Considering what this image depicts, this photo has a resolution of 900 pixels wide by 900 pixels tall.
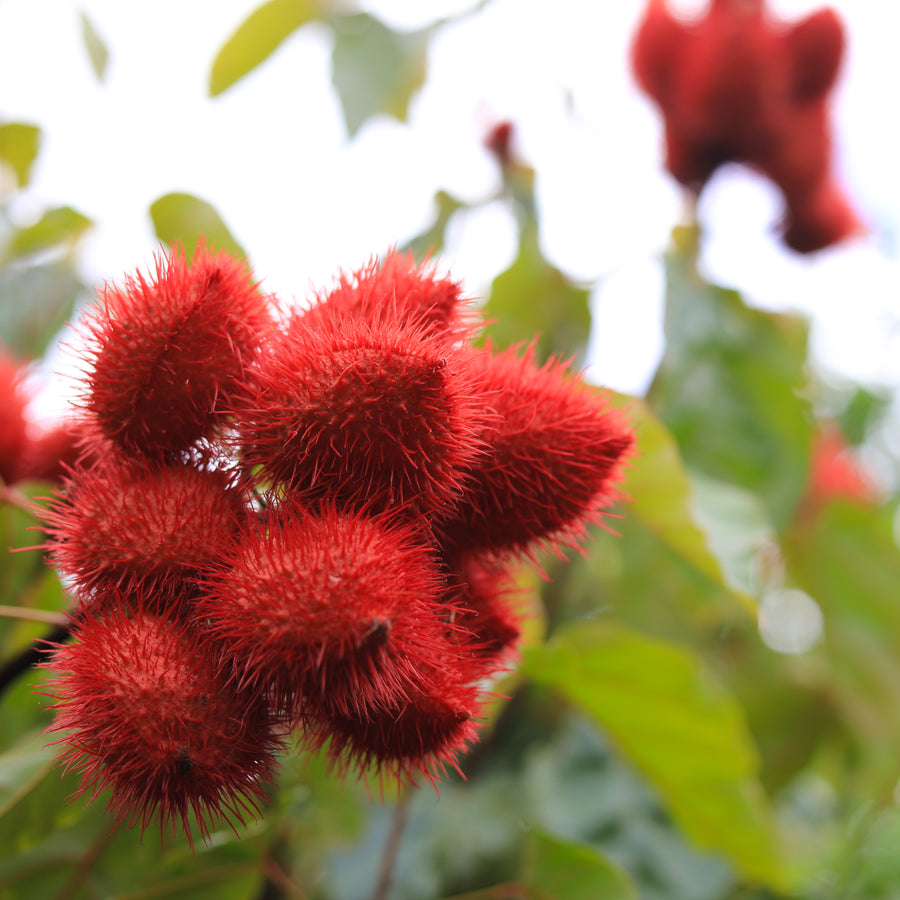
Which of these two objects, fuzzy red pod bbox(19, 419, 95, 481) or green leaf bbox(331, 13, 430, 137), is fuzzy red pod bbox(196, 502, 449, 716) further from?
green leaf bbox(331, 13, 430, 137)

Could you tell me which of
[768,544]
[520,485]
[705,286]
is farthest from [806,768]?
[520,485]

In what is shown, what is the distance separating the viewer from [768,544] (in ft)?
6.32

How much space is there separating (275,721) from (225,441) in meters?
0.22

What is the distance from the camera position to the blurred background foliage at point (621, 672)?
1.06 meters

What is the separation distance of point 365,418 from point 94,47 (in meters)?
1.22

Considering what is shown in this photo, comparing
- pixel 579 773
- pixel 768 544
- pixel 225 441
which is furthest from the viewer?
pixel 768 544

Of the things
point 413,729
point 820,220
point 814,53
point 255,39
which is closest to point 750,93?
point 814,53

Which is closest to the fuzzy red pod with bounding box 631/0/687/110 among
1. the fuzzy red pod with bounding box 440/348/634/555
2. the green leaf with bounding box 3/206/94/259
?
the green leaf with bounding box 3/206/94/259

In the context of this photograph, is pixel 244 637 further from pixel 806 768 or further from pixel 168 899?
pixel 806 768

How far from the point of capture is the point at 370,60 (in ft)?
4.83

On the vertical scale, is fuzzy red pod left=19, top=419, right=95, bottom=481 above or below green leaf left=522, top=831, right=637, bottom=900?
above

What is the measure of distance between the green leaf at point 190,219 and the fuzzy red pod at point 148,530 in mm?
580

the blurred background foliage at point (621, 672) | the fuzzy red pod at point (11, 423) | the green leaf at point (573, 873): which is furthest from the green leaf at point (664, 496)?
the fuzzy red pod at point (11, 423)

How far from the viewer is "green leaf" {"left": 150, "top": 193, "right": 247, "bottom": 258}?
115cm
